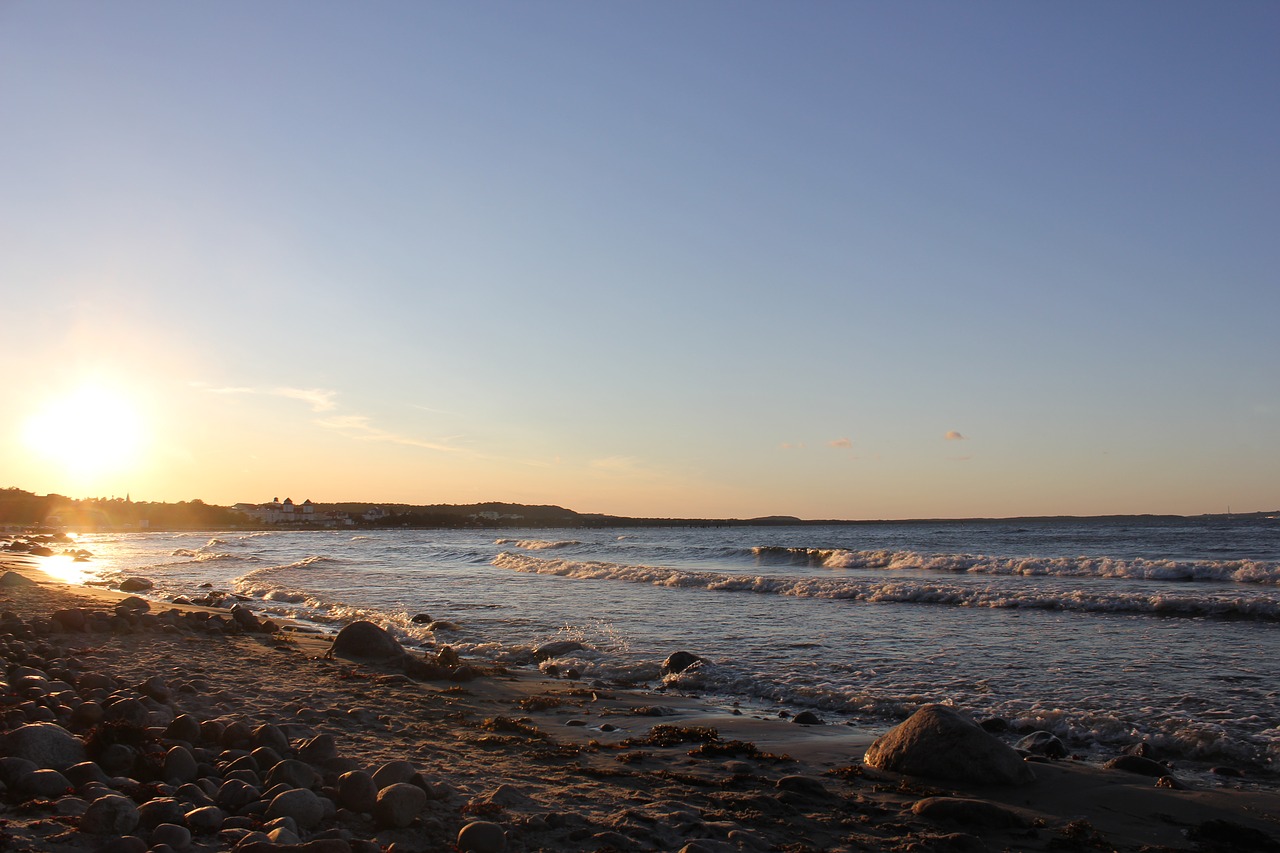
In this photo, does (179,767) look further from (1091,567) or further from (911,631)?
(1091,567)

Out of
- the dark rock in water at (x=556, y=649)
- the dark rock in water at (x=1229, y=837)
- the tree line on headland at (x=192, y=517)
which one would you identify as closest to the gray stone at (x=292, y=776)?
the dark rock in water at (x=1229, y=837)

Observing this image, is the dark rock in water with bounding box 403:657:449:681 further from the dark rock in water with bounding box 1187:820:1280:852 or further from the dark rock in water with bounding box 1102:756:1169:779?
the dark rock in water with bounding box 1187:820:1280:852

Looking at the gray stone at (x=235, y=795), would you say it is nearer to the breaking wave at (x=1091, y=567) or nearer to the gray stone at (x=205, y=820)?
the gray stone at (x=205, y=820)

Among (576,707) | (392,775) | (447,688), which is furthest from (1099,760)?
(447,688)

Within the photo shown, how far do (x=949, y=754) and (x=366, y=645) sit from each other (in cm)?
892

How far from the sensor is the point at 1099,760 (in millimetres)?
7609

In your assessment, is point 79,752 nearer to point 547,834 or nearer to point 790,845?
point 547,834

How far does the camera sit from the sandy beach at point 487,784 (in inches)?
182

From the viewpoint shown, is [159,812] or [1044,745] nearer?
[159,812]

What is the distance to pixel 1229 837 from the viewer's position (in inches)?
216

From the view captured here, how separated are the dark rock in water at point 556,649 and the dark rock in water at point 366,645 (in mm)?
2372

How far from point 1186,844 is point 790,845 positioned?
9.26ft

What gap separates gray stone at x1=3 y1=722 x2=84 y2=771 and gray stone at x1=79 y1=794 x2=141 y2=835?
37.2 inches

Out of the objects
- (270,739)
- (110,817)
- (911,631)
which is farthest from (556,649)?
(110,817)
